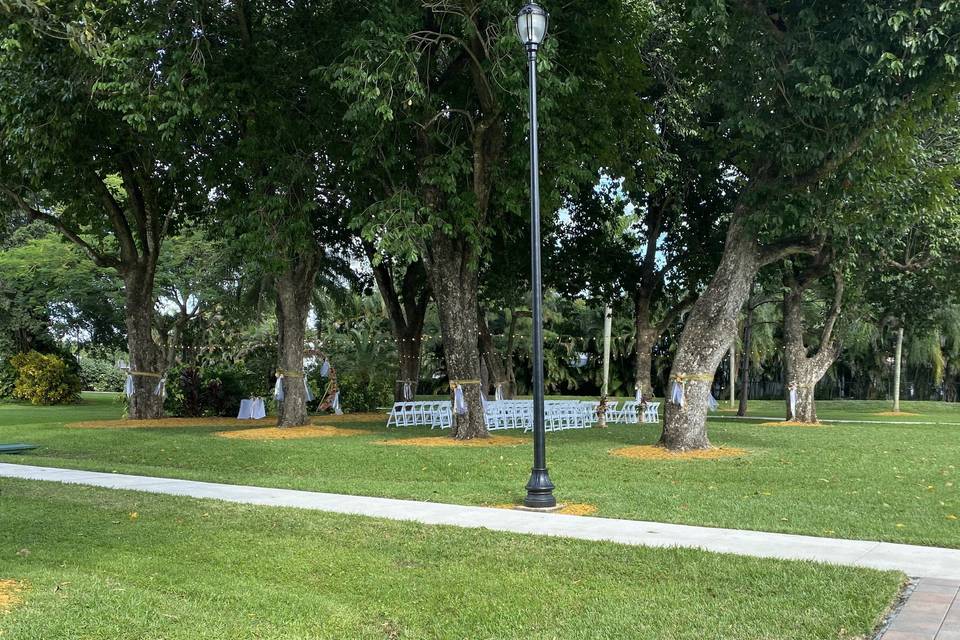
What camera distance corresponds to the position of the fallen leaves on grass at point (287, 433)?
1953 cm

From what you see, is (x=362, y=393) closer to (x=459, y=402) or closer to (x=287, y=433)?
(x=287, y=433)

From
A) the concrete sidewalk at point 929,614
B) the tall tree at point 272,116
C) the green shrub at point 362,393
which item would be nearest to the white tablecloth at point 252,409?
the green shrub at point 362,393

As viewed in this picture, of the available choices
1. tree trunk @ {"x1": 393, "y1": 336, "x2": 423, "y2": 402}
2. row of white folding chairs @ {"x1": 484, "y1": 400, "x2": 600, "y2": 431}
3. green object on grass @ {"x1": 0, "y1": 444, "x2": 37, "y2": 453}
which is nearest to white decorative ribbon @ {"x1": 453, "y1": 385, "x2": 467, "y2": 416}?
row of white folding chairs @ {"x1": 484, "y1": 400, "x2": 600, "y2": 431}

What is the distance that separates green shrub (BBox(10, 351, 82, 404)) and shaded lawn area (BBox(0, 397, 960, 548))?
18.2 meters

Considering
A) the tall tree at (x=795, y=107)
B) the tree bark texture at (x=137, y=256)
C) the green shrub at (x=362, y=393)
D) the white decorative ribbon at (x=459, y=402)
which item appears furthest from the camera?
the green shrub at (x=362, y=393)

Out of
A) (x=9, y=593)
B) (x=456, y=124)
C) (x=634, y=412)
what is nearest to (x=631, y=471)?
(x=9, y=593)

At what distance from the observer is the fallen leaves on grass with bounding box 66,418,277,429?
2291cm

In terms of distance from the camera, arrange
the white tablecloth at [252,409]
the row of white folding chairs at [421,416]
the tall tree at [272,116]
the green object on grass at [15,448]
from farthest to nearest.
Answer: the white tablecloth at [252,409]
the row of white folding chairs at [421,416]
the tall tree at [272,116]
the green object on grass at [15,448]

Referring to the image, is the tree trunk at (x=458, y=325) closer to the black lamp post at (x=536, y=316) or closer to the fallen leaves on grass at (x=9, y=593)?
the black lamp post at (x=536, y=316)

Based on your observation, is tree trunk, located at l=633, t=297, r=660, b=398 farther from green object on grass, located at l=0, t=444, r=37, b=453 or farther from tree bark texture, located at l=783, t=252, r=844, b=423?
green object on grass, located at l=0, t=444, r=37, b=453

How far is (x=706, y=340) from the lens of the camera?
1650 cm

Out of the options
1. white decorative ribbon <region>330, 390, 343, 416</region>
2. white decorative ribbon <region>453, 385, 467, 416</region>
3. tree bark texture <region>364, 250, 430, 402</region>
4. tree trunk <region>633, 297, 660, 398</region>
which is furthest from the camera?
white decorative ribbon <region>330, 390, 343, 416</region>

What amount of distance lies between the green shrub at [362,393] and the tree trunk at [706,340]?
16.8m

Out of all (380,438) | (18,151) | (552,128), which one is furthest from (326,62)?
(380,438)
